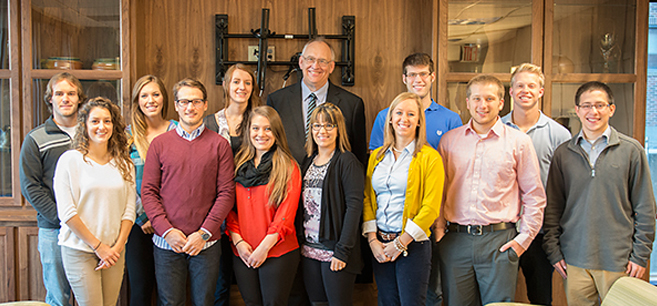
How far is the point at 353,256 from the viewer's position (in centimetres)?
200

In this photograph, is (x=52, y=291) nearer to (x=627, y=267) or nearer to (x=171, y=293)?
(x=171, y=293)

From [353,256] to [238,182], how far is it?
65cm

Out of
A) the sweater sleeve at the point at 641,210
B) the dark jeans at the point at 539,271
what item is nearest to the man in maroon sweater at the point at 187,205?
the dark jeans at the point at 539,271

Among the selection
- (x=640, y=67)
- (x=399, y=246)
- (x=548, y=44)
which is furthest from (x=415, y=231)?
(x=640, y=67)

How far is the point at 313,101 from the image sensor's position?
2.61 m

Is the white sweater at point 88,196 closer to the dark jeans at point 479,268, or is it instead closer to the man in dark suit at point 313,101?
the man in dark suit at point 313,101

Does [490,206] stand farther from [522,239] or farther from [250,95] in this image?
[250,95]

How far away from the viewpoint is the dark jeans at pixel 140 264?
2.29 meters

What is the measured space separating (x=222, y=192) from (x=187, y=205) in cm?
17

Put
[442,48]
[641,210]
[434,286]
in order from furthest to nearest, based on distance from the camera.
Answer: [442,48] < [434,286] < [641,210]

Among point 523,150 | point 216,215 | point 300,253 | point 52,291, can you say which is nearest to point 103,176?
point 216,215

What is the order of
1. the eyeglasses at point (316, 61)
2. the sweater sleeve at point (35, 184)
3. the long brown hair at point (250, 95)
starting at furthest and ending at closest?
1. the eyeglasses at point (316, 61)
2. the long brown hair at point (250, 95)
3. the sweater sleeve at point (35, 184)

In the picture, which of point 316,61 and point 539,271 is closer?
point 539,271

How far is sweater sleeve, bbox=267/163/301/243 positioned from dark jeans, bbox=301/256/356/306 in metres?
0.19
